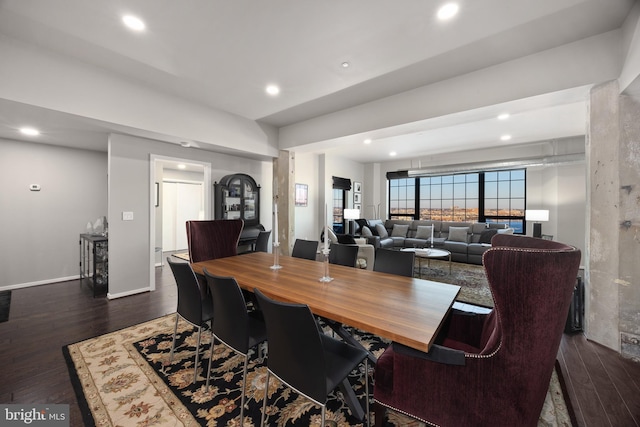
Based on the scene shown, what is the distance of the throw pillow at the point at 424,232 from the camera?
6434mm

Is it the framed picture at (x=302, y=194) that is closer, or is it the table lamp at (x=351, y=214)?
the framed picture at (x=302, y=194)

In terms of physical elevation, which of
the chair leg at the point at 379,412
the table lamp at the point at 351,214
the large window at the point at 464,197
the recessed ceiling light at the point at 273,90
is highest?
the recessed ceiling light at the point at 273,90

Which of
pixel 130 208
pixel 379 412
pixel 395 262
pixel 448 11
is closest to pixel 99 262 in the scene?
pixel 130 208

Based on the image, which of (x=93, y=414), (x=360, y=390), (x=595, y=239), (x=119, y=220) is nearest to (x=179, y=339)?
(x=93, y=414)

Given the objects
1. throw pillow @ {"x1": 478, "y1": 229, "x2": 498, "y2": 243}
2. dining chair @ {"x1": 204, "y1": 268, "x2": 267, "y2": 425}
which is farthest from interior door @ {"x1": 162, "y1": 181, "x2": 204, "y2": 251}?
throw pillow @ {"x1": 478, "y1": 229, "x2": 498, "y2": 243}

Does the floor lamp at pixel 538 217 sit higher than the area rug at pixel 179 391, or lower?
higher

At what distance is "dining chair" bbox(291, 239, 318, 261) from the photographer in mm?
2941

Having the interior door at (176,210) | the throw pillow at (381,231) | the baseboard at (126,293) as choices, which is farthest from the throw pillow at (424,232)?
the baseboard at (126,293)

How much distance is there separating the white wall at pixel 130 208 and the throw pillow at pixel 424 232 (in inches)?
220

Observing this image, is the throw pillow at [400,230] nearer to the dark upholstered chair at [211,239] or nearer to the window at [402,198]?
the window at [402,198]

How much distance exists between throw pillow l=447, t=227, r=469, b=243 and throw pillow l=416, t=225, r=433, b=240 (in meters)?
0.47

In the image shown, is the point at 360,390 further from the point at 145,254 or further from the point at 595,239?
the point at 145,254

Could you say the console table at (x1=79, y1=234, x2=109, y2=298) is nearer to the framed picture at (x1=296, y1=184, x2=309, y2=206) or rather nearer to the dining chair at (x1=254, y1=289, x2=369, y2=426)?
the dining chair at (x1=254, y1=289, x2=369, y2=426)

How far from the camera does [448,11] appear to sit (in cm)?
189
